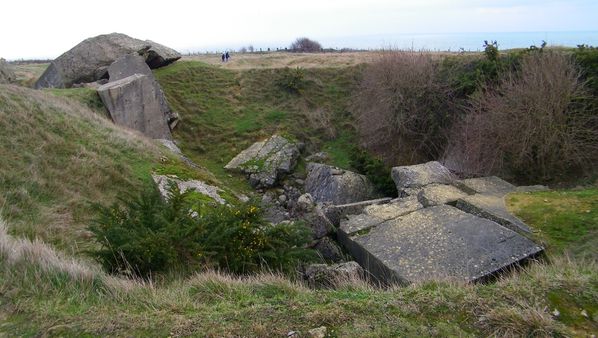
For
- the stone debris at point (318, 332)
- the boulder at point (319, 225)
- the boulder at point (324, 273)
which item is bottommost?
the boulder at point (319, 225)

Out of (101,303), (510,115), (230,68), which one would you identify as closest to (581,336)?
(101,303)

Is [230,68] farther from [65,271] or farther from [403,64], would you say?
[65,271]

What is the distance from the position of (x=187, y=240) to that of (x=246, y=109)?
667 inches

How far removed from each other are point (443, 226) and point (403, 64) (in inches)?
394

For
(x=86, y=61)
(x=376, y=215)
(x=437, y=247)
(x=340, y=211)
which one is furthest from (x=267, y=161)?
(x=86, y=61)

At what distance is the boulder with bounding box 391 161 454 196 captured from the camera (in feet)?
38.2

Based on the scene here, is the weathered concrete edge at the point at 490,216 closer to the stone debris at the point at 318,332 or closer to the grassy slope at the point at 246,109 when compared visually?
the stone debris at the point at 318,332

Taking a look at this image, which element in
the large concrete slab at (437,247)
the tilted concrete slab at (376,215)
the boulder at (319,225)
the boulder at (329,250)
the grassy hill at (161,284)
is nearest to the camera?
the grassy hill at (161,284)

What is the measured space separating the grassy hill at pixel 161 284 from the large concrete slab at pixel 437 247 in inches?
26.2

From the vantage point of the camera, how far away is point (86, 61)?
818 inches

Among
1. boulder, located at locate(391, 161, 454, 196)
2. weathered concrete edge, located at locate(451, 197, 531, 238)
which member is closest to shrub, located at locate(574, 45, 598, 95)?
boulder, located at locate(391, 161, 454, 196)

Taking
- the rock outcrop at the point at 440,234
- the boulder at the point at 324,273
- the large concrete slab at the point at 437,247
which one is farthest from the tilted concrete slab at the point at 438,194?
the boulder at the point at 324,273

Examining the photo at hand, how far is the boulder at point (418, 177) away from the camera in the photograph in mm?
11648

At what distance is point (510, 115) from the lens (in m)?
12.4
